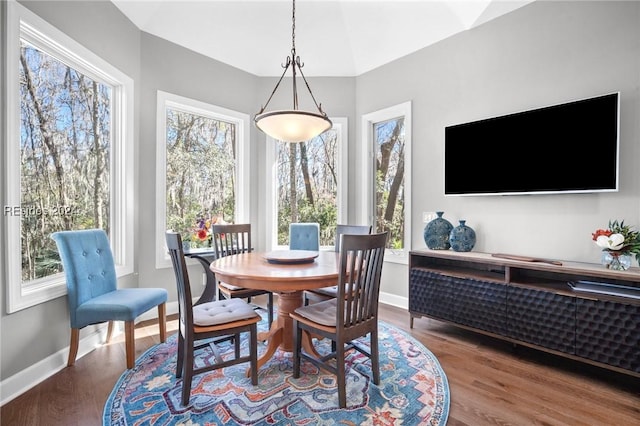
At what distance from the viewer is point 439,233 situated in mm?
3152

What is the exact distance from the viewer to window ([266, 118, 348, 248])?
4.33 m

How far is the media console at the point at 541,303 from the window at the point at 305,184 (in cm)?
151

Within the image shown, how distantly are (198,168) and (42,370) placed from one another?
2408mm

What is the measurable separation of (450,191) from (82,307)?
3316 mm

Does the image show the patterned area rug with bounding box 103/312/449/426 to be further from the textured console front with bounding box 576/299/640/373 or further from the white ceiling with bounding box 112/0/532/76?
the white ceiling with bounding box 112/0/532/76

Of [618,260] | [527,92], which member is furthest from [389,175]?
[618,260]

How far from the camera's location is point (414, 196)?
3.68 meters

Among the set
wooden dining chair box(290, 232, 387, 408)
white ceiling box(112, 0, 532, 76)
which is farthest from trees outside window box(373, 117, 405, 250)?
wooden dining chair box(290, 232, 387, 408)

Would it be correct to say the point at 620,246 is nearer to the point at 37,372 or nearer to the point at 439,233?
the point at 439,233

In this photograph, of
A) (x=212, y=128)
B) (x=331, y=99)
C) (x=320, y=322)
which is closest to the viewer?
(x=320, y=322)

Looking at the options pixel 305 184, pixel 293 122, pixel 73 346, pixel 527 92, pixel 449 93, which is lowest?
pixel 73 346

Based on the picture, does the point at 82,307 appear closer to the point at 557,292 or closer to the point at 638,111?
the point at 557,292

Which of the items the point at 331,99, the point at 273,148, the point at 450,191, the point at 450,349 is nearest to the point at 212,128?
the point at 273,148

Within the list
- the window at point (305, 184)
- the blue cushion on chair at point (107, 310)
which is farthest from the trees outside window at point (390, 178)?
the blue cushion on chair at point (107, 310)
